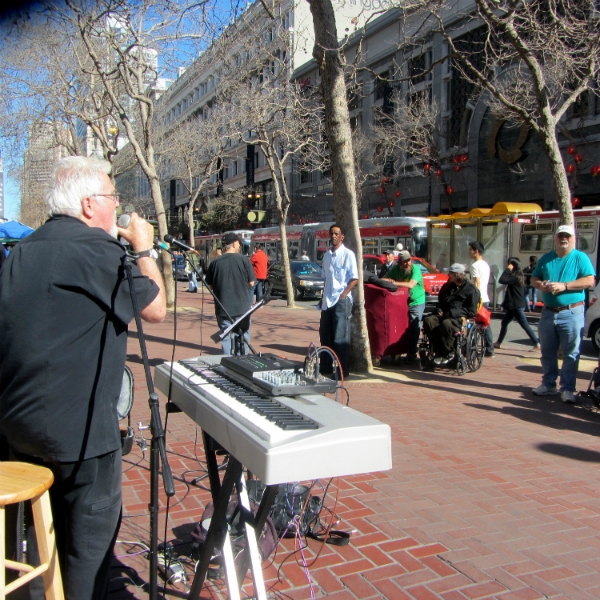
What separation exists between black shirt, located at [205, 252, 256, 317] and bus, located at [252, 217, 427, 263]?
1332 cm

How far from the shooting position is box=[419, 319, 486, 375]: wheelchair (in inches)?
354

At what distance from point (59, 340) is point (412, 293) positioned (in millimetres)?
8252

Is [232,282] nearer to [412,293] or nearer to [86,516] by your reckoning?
[412,293]

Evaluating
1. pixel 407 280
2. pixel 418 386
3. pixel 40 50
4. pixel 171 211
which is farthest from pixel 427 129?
pixel 171 211

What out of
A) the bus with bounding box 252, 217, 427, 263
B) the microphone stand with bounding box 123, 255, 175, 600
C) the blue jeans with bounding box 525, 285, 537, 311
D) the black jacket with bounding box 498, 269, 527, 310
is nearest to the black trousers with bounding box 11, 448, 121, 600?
the microphone stand with bounding box 123, 255, 175, 600

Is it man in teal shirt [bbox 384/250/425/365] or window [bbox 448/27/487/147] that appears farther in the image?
window [bbox 448/27/487/147]

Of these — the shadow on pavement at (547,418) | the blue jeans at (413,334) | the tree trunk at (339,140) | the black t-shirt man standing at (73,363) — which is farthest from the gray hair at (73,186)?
the blue jeans at (413,334)

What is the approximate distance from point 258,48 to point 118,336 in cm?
1706

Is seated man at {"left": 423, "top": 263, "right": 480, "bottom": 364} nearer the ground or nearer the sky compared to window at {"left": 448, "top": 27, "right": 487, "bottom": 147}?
nearer the ground

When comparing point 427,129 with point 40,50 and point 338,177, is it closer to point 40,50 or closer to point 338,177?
point 40,50

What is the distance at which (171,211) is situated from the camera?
76.1m

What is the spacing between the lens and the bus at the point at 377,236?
24.6 m

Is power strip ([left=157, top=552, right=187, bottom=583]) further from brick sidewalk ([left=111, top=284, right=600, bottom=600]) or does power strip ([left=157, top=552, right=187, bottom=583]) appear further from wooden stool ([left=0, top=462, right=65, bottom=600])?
wooden stool ([left=0, top=462, right=65, bottom=600])

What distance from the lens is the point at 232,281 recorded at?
7879mm
